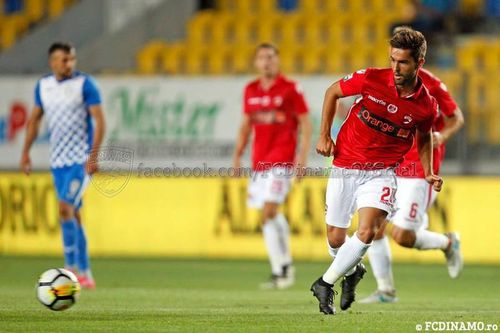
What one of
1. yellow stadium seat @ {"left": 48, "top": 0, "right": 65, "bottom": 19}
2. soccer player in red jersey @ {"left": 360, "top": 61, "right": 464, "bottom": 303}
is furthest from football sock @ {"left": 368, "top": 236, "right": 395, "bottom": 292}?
yellow stadium seat @ {"left": 48, "top": 0, "right": 65, "bottom": 19}

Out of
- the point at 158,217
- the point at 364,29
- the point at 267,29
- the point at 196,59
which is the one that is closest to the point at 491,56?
the point at 364,29

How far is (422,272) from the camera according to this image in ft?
49.3

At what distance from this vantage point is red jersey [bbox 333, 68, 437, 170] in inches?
347

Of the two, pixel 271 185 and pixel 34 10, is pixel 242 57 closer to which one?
pixel 34 10

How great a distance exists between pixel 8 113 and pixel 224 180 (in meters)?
3.94

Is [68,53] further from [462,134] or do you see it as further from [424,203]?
[462,134]

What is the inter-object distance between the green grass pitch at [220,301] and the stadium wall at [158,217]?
578 mm

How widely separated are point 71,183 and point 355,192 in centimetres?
413

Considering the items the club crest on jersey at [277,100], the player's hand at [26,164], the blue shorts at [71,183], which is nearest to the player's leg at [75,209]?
the blue shorts at [71,183]

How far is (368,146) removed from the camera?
29.5ft

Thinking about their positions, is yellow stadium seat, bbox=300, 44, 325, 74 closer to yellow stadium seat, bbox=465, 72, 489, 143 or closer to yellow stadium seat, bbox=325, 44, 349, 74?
yellow stadium seat, bbox=325, 44, 349, 74

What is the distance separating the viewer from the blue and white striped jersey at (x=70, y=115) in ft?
40.5

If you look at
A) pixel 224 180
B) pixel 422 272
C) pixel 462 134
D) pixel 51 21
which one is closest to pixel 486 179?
pixel 462 134

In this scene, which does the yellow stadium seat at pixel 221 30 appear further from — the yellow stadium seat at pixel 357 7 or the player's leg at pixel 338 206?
the player's leg at pixel 338 206
